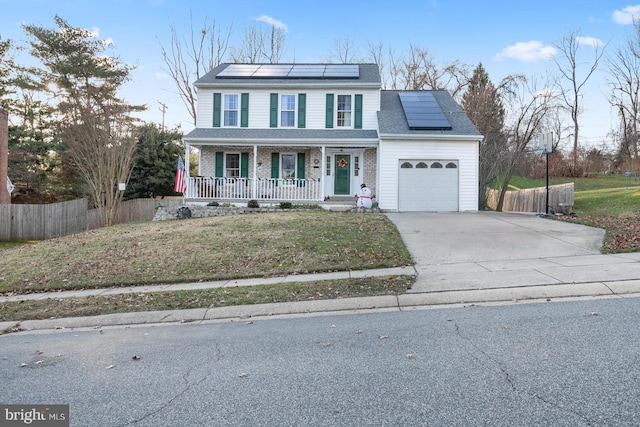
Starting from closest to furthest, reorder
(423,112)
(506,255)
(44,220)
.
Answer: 1. (506,255)
2. (44,220)
3. (423,112)

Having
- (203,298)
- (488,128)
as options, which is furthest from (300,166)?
(488,128)

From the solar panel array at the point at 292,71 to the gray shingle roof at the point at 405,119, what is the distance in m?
2.37

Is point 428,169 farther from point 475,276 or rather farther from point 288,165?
point 475,276

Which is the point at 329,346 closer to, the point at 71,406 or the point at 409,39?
the point at 71,406

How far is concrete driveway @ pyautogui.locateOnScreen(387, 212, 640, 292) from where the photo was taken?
6.91 m

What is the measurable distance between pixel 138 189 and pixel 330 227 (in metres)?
20.6

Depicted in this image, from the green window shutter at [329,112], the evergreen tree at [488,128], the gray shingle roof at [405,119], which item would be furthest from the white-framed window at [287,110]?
the evergreen tree at [488,128]

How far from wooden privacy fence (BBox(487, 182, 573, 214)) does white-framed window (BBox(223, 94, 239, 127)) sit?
15.5m

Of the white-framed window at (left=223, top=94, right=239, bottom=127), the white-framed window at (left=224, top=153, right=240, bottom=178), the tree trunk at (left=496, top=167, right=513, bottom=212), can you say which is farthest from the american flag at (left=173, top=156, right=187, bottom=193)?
the tree trunk at (left=496, top=167, right=513, bottom=212)

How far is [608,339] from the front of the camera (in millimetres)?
4168

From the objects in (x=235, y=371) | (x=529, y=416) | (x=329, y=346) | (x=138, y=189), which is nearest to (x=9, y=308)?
(x=235, y=371)

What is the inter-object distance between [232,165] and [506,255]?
14692mm

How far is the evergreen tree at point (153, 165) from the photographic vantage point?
2720 centimetres

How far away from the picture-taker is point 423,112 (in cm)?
1927
